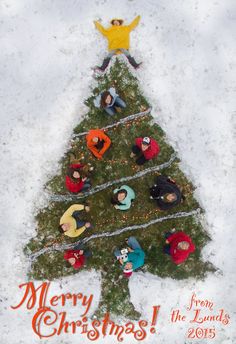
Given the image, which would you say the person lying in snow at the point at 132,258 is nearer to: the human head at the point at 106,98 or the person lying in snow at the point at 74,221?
the person lying in snow at the point at 74,221

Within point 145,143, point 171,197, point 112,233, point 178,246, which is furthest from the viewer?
point 112,233

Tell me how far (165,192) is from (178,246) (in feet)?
3.95

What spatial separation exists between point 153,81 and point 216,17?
2130 millimetres

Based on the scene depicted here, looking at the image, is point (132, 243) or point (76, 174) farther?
point (132, 243)

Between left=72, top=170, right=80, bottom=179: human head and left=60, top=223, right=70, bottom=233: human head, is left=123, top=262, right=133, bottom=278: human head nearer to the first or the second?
left=60, top=223, right=70, bottom=233: human head

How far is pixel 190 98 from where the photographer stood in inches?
340

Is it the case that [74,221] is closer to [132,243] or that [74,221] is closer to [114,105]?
[132,243]

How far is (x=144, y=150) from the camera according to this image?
8023 mm

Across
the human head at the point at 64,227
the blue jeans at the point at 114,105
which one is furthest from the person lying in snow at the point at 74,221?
the blue jeans at the point at 114,105

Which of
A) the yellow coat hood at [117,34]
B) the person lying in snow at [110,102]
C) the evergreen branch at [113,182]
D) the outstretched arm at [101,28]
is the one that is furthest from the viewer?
the evergreen branch at [113,182]

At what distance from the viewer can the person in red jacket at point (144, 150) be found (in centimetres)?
796

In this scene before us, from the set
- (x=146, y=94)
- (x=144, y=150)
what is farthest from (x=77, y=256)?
(x=146, y=94)

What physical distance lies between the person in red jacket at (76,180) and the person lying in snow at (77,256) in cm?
139

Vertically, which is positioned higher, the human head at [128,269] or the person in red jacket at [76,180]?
the person in red jacket at [76,180]
